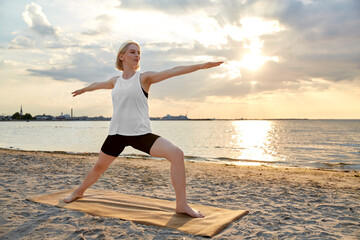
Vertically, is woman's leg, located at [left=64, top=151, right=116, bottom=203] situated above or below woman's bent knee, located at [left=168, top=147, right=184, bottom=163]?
below

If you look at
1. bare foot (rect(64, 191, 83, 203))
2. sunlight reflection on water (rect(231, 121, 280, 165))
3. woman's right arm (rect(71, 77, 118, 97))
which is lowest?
sunlight reflection on water (rect(231, 121, 280, 165))

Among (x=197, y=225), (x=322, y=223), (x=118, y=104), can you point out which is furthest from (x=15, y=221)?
(x=322, y=223)

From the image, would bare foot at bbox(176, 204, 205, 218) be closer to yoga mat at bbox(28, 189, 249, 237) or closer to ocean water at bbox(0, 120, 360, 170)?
yoga mat at bbox(28, 189, 249, 237)

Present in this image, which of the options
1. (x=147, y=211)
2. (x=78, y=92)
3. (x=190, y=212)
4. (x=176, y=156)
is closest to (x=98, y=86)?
(x=78, y=92)

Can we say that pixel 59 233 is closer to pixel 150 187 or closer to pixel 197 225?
pixel 197 225

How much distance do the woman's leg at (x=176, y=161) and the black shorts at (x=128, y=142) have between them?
0.27ft

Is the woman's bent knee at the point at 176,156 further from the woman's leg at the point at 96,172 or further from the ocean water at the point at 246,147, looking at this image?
the ocean water at the point at 246,147

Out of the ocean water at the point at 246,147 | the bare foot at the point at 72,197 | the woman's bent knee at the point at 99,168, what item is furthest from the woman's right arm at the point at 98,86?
the ocean water at the point at 246,147

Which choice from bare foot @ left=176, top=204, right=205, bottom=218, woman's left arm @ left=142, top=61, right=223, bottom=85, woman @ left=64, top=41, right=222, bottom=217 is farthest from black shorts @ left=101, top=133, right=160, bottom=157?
bare foot @ left=176, top=204, right=205, bottom=218

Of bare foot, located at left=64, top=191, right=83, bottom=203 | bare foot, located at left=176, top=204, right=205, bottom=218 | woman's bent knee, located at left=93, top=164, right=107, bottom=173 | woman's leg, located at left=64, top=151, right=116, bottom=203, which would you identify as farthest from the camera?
bare foot, located at left=64, top=191, right=83, bottom=203

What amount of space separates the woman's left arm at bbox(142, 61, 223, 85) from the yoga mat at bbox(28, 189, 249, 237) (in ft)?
6.23

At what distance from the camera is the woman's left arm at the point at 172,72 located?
11.5 ft

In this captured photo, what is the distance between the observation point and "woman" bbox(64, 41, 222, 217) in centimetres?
368

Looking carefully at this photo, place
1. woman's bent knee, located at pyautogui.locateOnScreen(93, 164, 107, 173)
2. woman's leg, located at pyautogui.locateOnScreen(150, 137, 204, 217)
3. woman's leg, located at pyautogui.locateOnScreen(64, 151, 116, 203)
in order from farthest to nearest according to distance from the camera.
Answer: woman's bent knee, located at pyautogui.locateOnScreen(93, 164, 107, 173), woman's leg, located at pyautogui.locateOnScreen(64, 151, 116, 203), woman's leg, located at pyautogui.locateOnScreen(150, 137, 204, 217)
